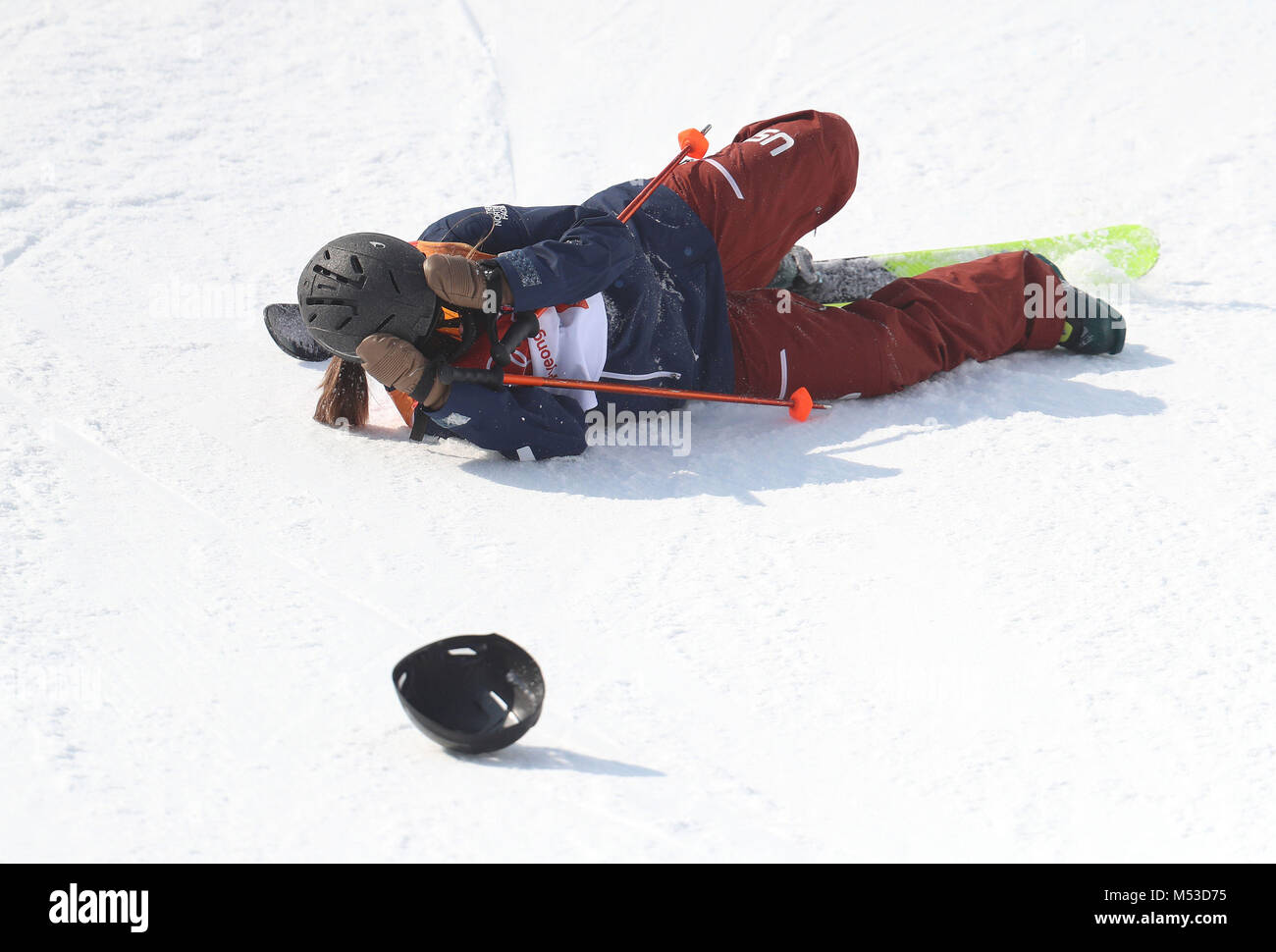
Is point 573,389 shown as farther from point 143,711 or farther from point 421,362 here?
point 143,711

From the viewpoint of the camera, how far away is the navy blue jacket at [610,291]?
2.91 meters

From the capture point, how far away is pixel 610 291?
3.17 metres

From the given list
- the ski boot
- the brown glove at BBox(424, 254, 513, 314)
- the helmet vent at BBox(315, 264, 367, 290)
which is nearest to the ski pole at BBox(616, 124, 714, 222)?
the brown glove at BBox(424, 254, 513, 314)

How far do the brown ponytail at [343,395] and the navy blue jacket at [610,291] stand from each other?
1.01ft

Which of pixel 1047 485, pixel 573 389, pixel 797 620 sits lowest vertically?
pixel 797 620

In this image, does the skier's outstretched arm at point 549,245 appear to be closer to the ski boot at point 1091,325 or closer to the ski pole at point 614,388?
the ski pole at point 614,388

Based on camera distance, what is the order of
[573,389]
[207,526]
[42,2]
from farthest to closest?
[42,2] < [573,389] < [207,526]

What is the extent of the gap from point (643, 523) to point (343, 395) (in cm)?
88

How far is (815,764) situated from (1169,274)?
2662mm

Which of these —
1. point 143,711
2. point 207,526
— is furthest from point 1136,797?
point 207,526

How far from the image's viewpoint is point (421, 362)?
284 centimetres

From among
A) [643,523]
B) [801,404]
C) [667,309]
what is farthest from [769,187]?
[643,523]

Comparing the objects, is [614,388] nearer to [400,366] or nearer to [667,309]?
[667,309]

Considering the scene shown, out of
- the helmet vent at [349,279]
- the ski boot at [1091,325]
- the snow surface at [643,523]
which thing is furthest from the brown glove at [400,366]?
the ski boot at [1091,325]
